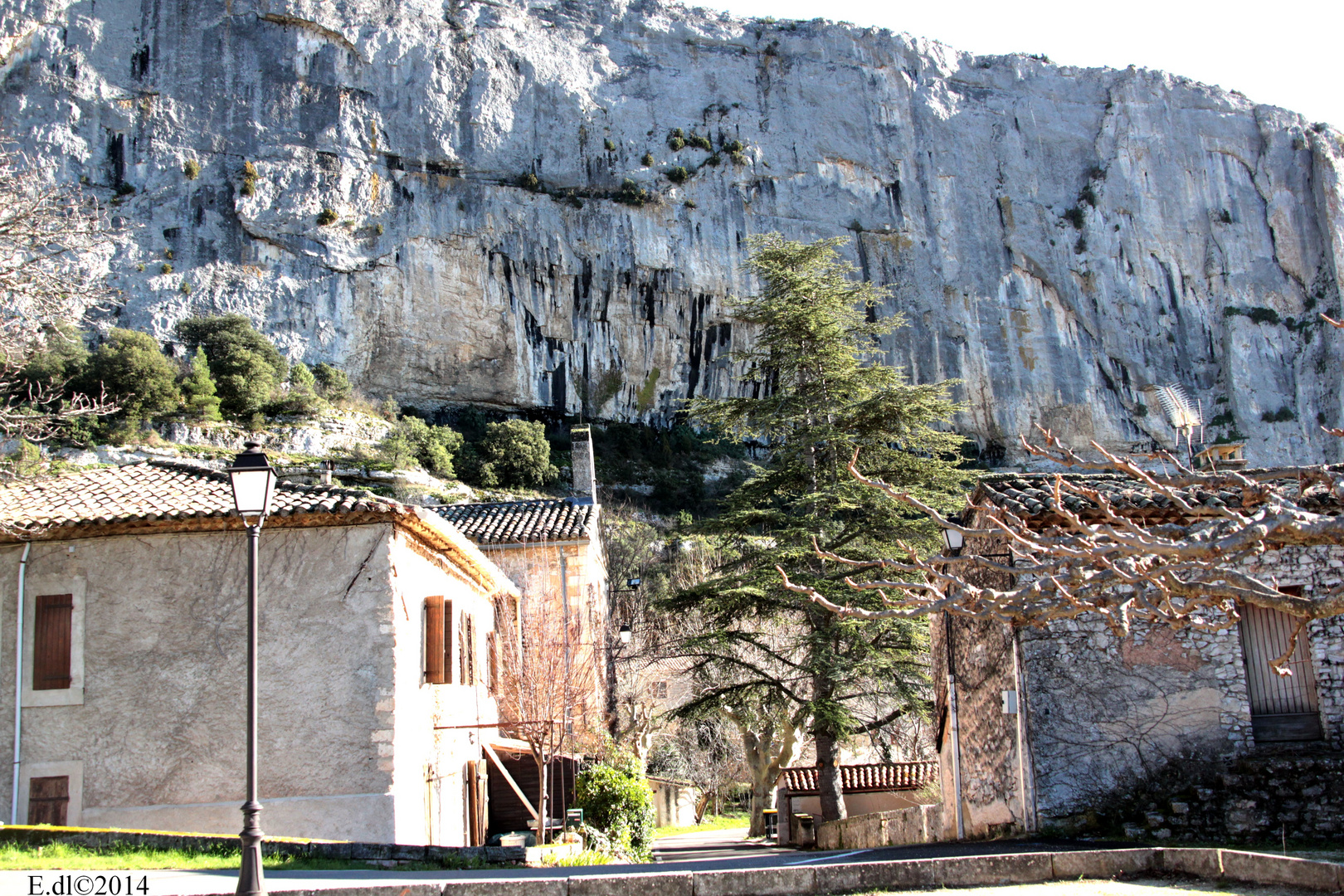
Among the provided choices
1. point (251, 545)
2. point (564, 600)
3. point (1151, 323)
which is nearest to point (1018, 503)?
point (251, 545)

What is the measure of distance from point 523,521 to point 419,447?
826 inches

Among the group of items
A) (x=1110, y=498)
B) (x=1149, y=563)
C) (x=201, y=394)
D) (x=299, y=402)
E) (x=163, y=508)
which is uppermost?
(x=299, y=402)

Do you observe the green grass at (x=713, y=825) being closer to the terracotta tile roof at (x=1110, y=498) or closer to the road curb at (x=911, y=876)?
the terracotta tile roof at (x=1110, y=498)

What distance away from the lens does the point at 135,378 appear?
3697 cm

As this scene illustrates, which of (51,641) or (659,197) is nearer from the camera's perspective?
(51,641)

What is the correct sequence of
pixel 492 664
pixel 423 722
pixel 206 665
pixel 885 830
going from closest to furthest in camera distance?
pixel 206 665, pixel 423 722, pixel 885 830, pixel 492 664

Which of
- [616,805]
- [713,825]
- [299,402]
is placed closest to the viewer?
[616,805]

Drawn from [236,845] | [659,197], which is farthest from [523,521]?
[659,197]

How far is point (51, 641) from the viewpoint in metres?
11.6

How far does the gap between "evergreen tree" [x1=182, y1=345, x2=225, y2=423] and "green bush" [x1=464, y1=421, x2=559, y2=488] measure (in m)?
11.2

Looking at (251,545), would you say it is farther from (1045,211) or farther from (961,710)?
(1045,211)

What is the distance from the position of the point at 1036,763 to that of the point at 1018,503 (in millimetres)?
3029

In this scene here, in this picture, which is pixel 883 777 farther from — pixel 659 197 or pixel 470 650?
pixel 659 197

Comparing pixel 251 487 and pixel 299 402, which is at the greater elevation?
pixel 299 402
